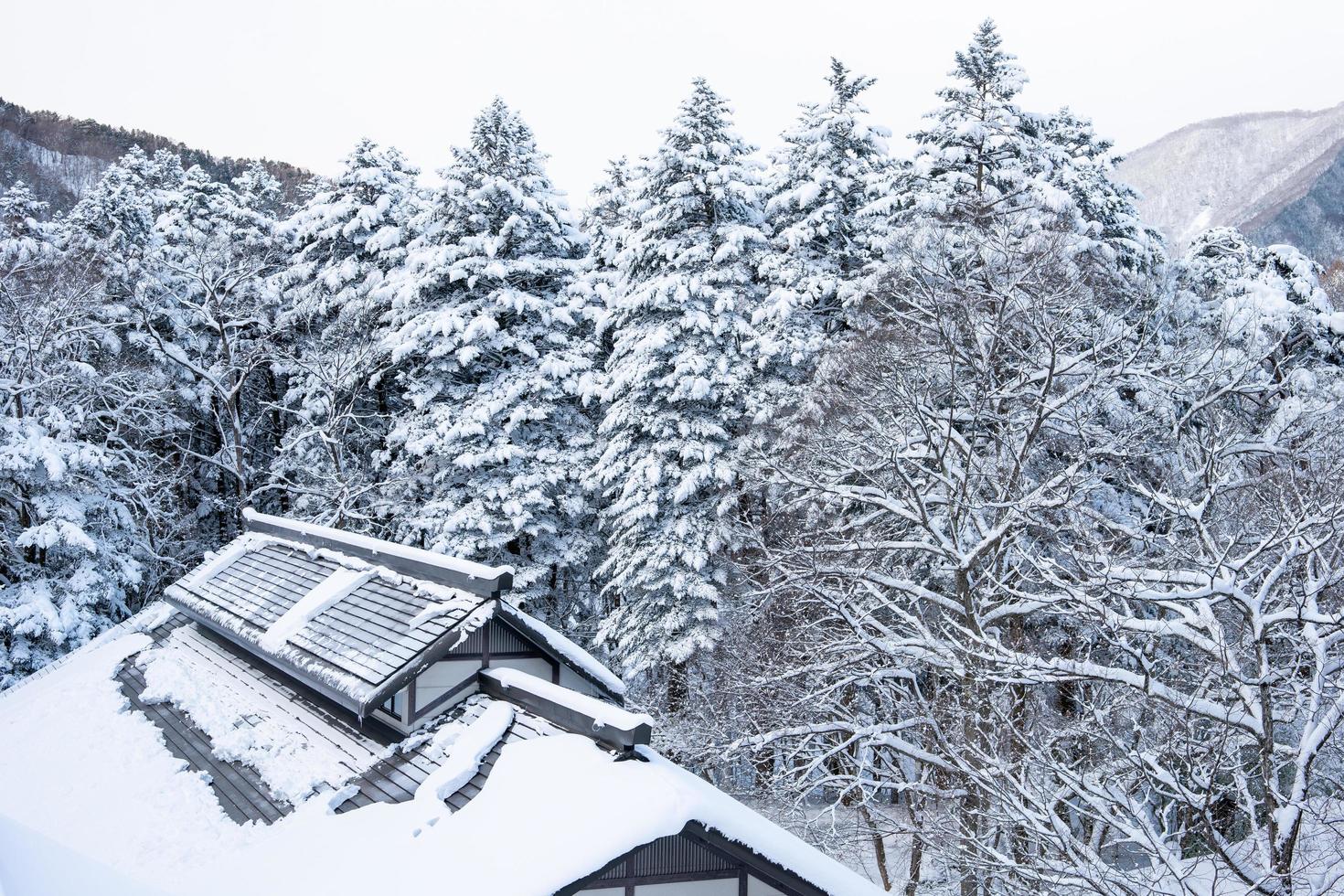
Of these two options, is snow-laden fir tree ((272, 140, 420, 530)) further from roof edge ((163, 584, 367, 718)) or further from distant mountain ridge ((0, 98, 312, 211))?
distant mountain ridge ((0, 98, 312, 211))

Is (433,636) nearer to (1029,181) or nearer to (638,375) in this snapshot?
(638,375)

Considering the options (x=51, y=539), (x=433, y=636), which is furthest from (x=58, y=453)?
(x=433, y=636)

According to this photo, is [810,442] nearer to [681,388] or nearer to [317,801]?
[681,388]

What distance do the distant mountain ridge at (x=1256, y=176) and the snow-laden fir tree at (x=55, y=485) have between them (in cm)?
4786

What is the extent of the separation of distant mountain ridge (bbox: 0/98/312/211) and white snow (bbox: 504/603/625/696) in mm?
43146

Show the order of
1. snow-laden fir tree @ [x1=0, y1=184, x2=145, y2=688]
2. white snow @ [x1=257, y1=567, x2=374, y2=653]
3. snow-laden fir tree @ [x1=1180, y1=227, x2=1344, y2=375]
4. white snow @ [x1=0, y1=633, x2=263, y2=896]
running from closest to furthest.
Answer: white snow @ [x1=0, y1=633, x2=263, y2=896], white snow @ [x1=257, y1=567, x2=374, y2=653], snow-laden fir tree @ [x1=1180, y1=227, x2=1344, y2=375], snow-laden fir tree @ [x1=0, y1=184, x2=145, y2=688]

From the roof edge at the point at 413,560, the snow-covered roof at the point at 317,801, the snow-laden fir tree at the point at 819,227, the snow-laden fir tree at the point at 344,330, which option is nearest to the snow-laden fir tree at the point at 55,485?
the snow-laden fir tree at the point at 344,330

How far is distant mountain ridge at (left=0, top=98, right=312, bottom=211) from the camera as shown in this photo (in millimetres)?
46469

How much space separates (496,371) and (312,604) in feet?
36.3

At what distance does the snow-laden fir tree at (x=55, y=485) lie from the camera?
18.0m

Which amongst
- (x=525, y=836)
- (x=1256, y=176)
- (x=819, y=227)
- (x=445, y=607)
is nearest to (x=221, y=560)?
(x=445, y=607)

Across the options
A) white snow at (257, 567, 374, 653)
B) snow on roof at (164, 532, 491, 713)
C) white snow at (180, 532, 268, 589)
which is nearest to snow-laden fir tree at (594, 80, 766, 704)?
white snow at (180, 532, 268, 589)

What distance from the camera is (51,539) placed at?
18.0m

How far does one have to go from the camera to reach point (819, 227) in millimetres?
19094
